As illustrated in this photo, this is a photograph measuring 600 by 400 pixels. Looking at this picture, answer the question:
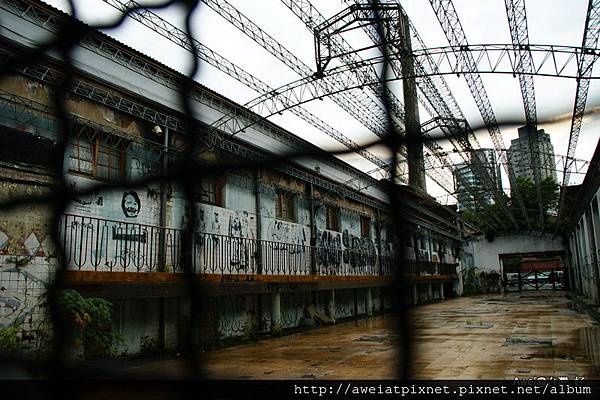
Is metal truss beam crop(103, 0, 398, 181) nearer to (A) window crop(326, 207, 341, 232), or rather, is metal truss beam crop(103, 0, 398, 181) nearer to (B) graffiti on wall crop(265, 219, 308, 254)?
(B) graffiti on wall crop(265, 219, 308, 254)

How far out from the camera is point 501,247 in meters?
29.0

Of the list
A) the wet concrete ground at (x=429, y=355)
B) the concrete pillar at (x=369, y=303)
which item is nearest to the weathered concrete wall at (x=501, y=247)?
the concrete pillar at (x=369, y=303)

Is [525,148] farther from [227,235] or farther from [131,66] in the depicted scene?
[227,235]

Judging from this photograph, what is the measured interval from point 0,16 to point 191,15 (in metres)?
3.48

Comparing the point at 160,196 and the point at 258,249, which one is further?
the point at 258,249

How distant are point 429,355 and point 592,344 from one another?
244 centimetres

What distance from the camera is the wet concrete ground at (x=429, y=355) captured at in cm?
479

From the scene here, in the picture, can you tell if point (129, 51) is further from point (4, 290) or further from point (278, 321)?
point (278, 321)

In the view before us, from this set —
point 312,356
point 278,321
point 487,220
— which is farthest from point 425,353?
point 487,220

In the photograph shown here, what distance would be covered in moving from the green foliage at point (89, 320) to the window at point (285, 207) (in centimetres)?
515

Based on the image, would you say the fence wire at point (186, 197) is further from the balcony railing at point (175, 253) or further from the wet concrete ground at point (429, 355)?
the wet concrete ground at point (429, 355)

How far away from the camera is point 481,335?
26.4ft

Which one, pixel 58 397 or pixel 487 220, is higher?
pixel 487 220

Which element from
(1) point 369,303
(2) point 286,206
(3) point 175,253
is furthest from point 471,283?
(3) point 175,253
